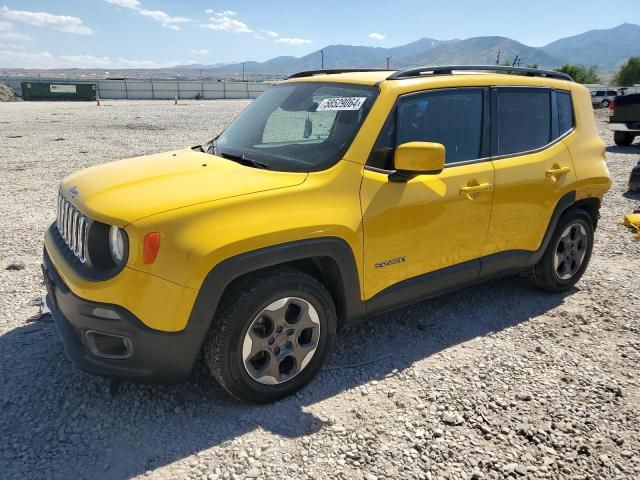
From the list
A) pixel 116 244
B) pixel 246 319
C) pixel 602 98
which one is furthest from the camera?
pixel 602 98

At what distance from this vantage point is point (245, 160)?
337 centimetres

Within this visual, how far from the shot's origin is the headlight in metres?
2.57

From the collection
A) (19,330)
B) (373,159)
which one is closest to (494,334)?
(373,159)

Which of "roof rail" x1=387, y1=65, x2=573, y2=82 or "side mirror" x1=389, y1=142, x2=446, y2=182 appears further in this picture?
"roof rail" x1=387, y1=65, x2=573, y2=82

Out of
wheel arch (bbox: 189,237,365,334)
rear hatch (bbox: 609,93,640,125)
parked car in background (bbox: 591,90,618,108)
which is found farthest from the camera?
parked car in background (bbox: 591,90,618,108)

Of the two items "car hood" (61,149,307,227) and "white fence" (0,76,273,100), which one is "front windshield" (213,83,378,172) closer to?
"car hood" (61,149,307,227)

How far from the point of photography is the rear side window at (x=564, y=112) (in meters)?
4.33

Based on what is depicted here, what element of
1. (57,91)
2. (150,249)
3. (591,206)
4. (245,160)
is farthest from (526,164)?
(57,91)

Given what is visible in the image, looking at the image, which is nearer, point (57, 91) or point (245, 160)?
point (245, 160)

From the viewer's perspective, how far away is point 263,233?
2693 millimetres

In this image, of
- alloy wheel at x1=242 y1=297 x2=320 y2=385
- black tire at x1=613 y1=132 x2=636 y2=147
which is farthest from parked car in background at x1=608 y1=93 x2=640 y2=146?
alloy wheel at x1=242 y1=297 x2=320 y2=385

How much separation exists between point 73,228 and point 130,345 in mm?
852

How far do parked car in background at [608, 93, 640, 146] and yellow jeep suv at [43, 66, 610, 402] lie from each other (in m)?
12.6

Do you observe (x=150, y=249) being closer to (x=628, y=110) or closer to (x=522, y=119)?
(x=522, y=119)
